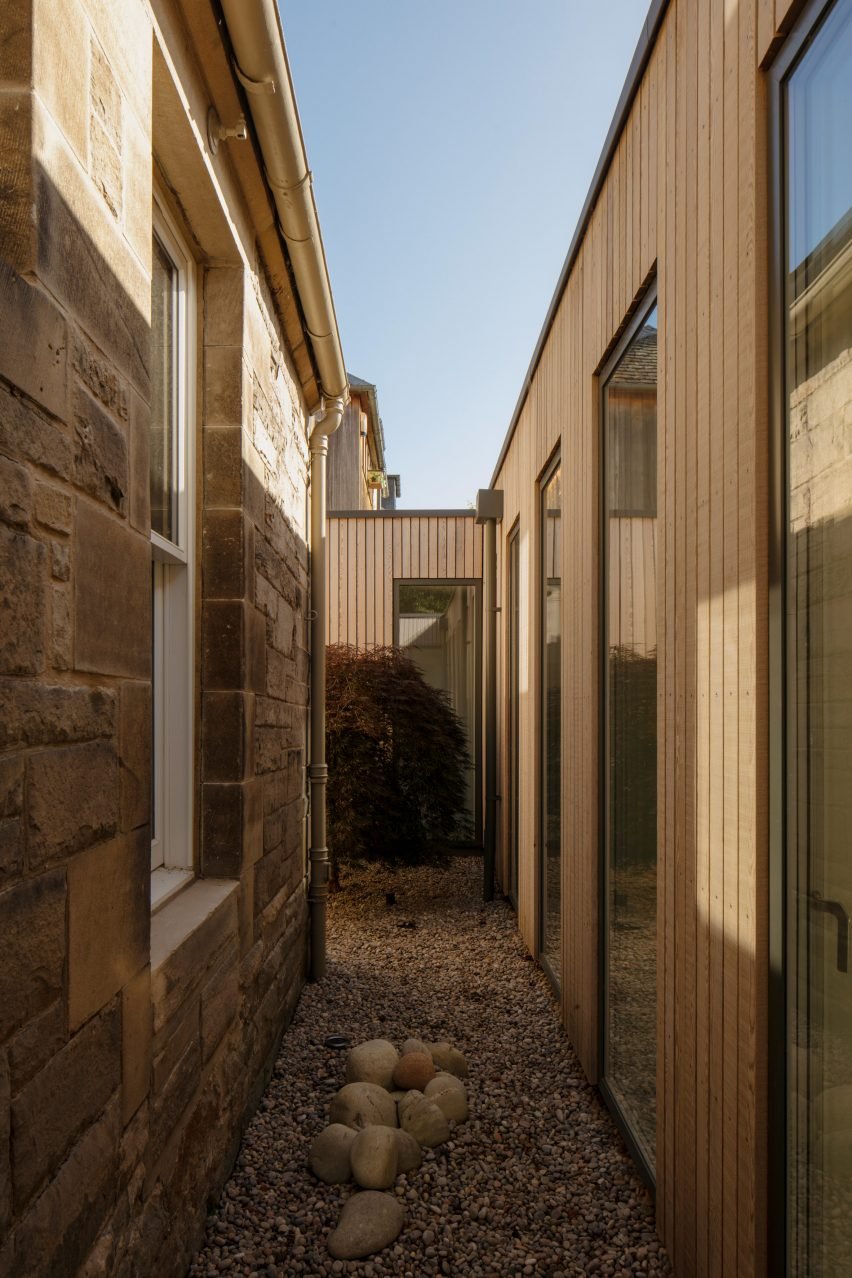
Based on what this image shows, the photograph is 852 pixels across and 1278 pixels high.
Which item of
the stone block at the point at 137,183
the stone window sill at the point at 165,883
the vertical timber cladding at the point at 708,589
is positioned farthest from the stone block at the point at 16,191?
the stone window sill at the point at 165,883

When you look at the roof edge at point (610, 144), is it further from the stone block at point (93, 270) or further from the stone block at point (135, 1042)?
the stone block at point (135, 1042)

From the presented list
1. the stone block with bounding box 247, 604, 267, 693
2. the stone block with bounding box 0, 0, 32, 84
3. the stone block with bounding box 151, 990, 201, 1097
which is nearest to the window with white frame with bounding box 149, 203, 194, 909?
the stone block with bounding box 247, 604, 267, 693

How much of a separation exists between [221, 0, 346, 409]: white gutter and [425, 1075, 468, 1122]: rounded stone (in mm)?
3175

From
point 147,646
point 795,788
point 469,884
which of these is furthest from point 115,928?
point 469,884

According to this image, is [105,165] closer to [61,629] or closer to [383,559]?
[61,629]

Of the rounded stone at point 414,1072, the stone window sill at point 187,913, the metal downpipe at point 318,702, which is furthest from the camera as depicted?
the metal downpipe at point 318,702

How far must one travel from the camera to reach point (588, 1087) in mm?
3494

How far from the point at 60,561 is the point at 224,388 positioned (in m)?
1.69

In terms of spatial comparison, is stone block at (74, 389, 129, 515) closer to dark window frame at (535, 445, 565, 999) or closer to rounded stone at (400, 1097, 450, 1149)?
rounded stone at (400, 1097, 450, 1149)

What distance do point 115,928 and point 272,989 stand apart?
2103 millimetres

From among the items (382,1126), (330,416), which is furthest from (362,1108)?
(330,416)

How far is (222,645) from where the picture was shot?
9.62ft

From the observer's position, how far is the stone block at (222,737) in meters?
2.90

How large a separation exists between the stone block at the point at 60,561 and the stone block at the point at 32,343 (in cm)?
20
